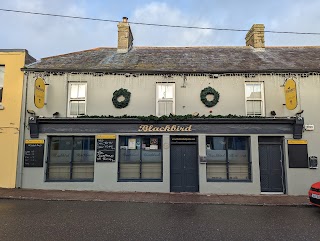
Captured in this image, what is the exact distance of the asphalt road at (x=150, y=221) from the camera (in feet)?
21.2

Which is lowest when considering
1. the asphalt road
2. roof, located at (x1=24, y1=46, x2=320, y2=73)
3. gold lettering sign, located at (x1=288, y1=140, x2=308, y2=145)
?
the asphalt road

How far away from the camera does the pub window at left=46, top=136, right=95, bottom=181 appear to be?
43.4 ft

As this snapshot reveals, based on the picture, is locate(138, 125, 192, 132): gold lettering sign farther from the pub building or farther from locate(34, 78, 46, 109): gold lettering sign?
locate(34, 78, 46, 109): gold lettering sign

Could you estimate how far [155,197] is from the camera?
1143 centimetres

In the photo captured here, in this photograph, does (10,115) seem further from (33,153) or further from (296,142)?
(296,142)

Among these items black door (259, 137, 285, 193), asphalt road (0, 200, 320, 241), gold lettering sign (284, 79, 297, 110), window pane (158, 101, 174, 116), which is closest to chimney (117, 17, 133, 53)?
window pane (158, 101, 174, 116)

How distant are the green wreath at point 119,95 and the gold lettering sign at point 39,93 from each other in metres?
3.32

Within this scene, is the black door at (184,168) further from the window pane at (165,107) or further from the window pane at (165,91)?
the window pane at (165,91)

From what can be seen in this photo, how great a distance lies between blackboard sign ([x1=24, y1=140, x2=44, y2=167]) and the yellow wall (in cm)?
51

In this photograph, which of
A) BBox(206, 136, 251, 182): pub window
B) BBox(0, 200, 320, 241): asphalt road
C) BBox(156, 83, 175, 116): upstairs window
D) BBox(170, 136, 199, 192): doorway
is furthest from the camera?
BBox(156, 83, 175, 116): upstairs window

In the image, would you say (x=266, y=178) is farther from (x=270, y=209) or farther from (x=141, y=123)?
(x=141, y=123)

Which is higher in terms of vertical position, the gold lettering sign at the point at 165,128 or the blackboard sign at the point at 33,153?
the gold lettering sign at the point at 165,128

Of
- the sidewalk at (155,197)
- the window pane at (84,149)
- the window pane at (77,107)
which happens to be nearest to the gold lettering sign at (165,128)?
the window pane at (84,149)

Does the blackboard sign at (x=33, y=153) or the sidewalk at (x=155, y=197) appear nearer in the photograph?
the sidewalk at (x=155, y=197)
